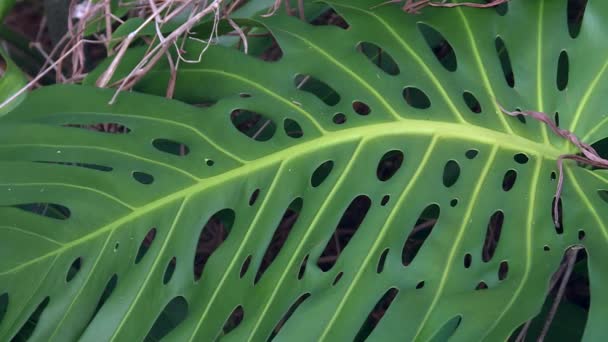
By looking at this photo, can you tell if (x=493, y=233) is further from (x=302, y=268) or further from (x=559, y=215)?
(x=302, y=268)

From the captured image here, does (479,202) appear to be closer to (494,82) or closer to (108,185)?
(494,82)

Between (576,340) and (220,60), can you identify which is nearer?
(220,60)

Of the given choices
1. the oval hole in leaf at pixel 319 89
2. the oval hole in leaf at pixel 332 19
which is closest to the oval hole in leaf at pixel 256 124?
the oval hole in leaf at pixel 319 89

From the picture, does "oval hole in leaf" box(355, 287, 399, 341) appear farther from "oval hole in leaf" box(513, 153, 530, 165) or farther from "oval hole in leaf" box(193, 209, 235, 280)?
"oval hole in leaf" box(513, 153, 530, 165)

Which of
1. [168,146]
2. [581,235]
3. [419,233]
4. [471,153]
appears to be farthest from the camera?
[419,233]

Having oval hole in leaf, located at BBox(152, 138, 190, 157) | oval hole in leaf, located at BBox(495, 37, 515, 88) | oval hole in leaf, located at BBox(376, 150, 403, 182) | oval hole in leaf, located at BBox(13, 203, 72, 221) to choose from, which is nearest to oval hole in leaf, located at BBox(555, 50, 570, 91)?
oval hole in leaf, located at BBox(495, 37, 515, 88)

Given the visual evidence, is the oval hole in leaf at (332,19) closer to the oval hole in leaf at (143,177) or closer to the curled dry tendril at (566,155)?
the oval hole in leaf at (143,177)

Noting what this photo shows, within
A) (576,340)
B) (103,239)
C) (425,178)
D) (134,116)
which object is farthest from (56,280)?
(576,340)

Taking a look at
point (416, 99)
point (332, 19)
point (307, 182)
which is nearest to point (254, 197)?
point (307, 182)
